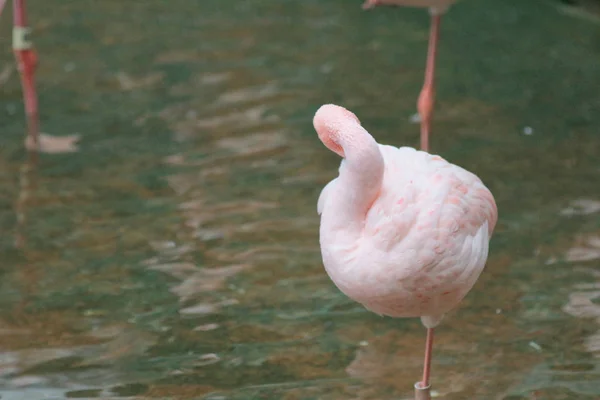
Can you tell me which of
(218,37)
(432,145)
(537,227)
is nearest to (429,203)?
(537,227)

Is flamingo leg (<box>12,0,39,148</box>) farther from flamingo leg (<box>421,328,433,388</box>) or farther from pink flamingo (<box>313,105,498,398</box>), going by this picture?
flamingo leg (<box>421,328,433,388</box>)

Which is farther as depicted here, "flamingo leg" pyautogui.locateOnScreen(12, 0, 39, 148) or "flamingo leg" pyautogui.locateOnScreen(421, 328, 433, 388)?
"flamingo leg" pyautogui.locateOnScreen(12, 0, 39, 148)

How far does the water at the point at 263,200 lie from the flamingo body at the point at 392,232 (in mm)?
700

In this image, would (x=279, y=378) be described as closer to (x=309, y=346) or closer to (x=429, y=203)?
(x=309, y=346)

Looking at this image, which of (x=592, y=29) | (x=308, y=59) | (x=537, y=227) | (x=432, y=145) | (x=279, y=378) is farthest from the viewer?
(x=592, y=29)

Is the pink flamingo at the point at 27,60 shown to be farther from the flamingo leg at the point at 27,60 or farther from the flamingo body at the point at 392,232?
the flamingo body at the point at 392,232

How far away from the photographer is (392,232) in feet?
8.73

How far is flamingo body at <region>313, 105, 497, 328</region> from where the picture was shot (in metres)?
2.66

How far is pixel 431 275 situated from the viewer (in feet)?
8.86

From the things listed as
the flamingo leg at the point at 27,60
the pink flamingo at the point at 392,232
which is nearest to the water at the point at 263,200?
the flamingo leg at the point at 27,60

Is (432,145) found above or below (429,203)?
below

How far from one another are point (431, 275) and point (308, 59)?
14.2ft

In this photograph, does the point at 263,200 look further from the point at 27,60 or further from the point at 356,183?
the point at 356,183

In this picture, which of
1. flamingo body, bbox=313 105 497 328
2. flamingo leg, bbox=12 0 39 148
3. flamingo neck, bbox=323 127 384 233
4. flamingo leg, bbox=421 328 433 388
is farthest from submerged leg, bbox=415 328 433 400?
flamingo leg, bbox=12 0 39 148
